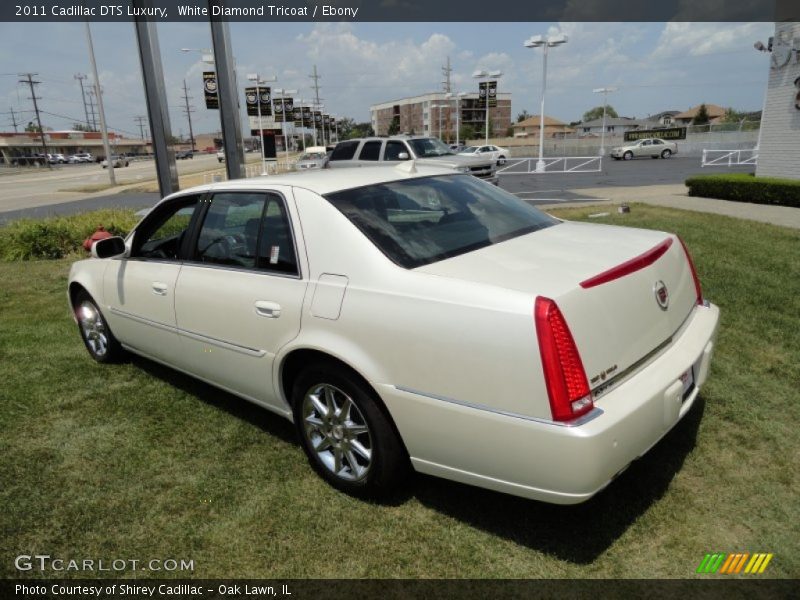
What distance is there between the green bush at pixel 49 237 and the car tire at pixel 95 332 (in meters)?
6.17

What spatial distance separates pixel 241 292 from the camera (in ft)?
11.0

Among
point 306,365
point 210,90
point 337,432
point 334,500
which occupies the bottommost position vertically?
point 334,500

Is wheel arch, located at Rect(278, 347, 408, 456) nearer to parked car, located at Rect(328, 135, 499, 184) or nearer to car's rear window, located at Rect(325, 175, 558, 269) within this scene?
car's rear window, located at Rect(325, 175, 558, 269)

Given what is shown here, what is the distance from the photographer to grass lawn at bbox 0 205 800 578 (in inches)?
103

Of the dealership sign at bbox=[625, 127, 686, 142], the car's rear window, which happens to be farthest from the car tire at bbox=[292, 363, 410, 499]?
the dealership sign at bbox=[625, 127, 686, 142]

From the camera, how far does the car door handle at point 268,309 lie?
3098mm

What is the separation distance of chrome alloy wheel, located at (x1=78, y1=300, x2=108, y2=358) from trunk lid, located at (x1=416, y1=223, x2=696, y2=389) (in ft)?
11.7

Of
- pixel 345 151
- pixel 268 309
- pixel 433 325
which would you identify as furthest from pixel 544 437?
pixel 345 151

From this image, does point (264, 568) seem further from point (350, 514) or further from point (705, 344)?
point (705, 344)

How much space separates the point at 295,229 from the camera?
3.14 m

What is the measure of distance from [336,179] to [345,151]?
1455 centimetres

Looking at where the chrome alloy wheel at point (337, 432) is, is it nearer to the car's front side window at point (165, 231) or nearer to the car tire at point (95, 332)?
the car's front side window at point (165, 231)

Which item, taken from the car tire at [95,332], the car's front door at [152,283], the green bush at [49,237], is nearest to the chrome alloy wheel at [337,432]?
the car's front door at [152,283]

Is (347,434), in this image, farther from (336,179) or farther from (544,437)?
(336,179)
